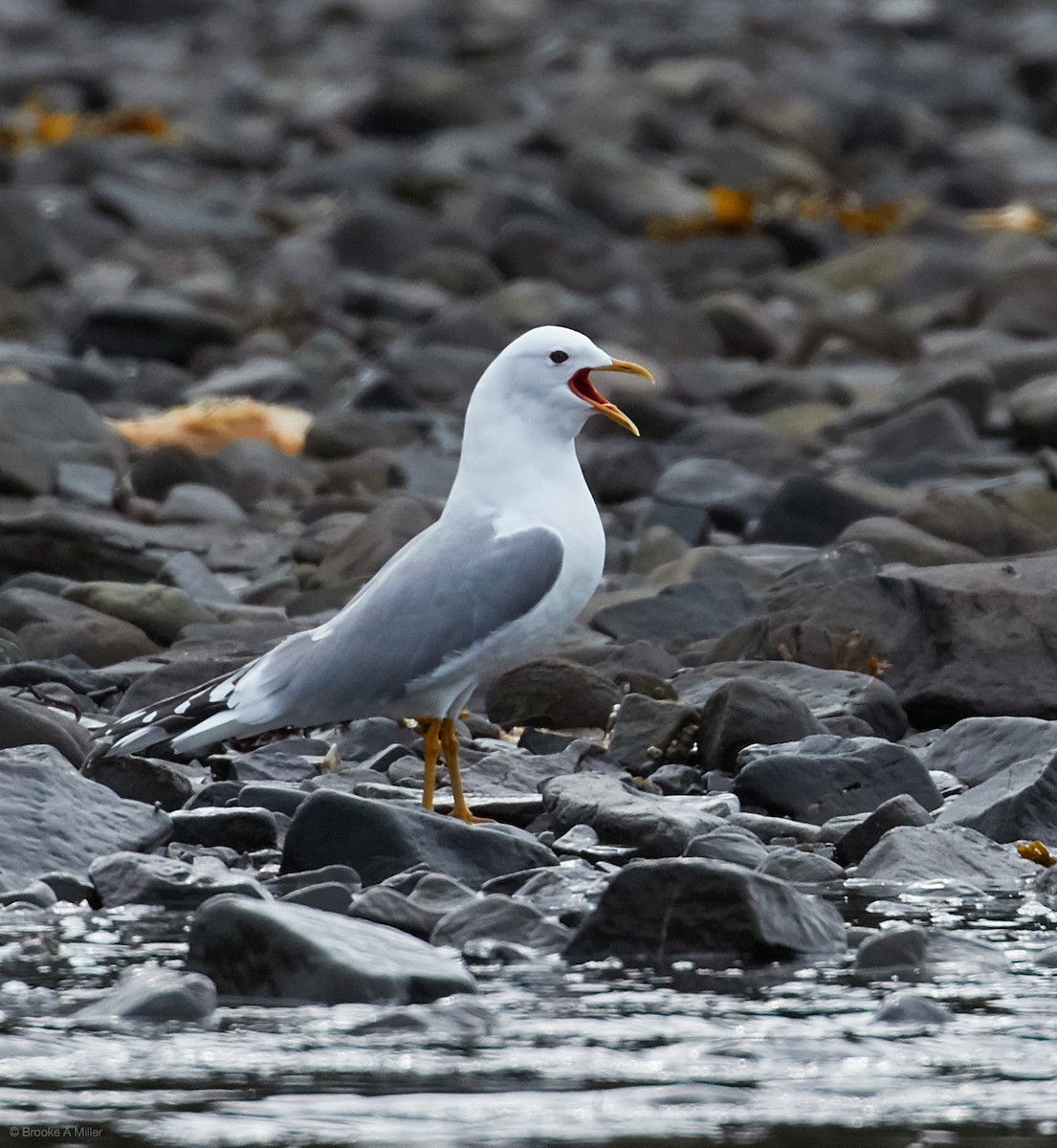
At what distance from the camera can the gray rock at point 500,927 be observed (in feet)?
15.9

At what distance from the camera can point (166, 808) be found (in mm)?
5973

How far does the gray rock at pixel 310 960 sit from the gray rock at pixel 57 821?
3.06ft

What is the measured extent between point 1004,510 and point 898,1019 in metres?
5.52

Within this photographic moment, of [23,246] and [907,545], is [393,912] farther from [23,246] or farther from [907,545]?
[23,246]

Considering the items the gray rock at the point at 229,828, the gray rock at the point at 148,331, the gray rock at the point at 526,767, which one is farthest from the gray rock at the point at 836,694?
the gray rock at the point at 148,331

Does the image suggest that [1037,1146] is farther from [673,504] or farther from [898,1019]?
[673,504]

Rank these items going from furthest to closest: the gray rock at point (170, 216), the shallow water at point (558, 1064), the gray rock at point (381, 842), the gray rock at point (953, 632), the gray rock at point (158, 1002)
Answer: the gray rock at point (170, 216) < the gray rock at point (953, 632) < the gray rock at point (381, 842) < the gray rock at point (158, 1002) < the shallow water at point (558, 1064)

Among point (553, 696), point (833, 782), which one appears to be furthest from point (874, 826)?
point (553, 696)

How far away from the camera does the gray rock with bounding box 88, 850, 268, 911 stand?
512 cm

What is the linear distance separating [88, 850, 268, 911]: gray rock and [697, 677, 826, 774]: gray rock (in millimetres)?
1650

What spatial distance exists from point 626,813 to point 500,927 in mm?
774

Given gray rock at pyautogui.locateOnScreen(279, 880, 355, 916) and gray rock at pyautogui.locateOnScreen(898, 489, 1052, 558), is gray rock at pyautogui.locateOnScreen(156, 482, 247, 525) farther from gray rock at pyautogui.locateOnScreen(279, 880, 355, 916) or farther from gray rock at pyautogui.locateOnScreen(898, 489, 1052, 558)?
gray rock at pyautogui.locateOnScreen(279, 880, 355, 916)

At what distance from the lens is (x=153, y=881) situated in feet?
16.9

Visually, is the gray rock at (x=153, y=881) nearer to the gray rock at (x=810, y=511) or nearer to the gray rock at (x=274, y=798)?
the gray rock at (x=274, y=798)
